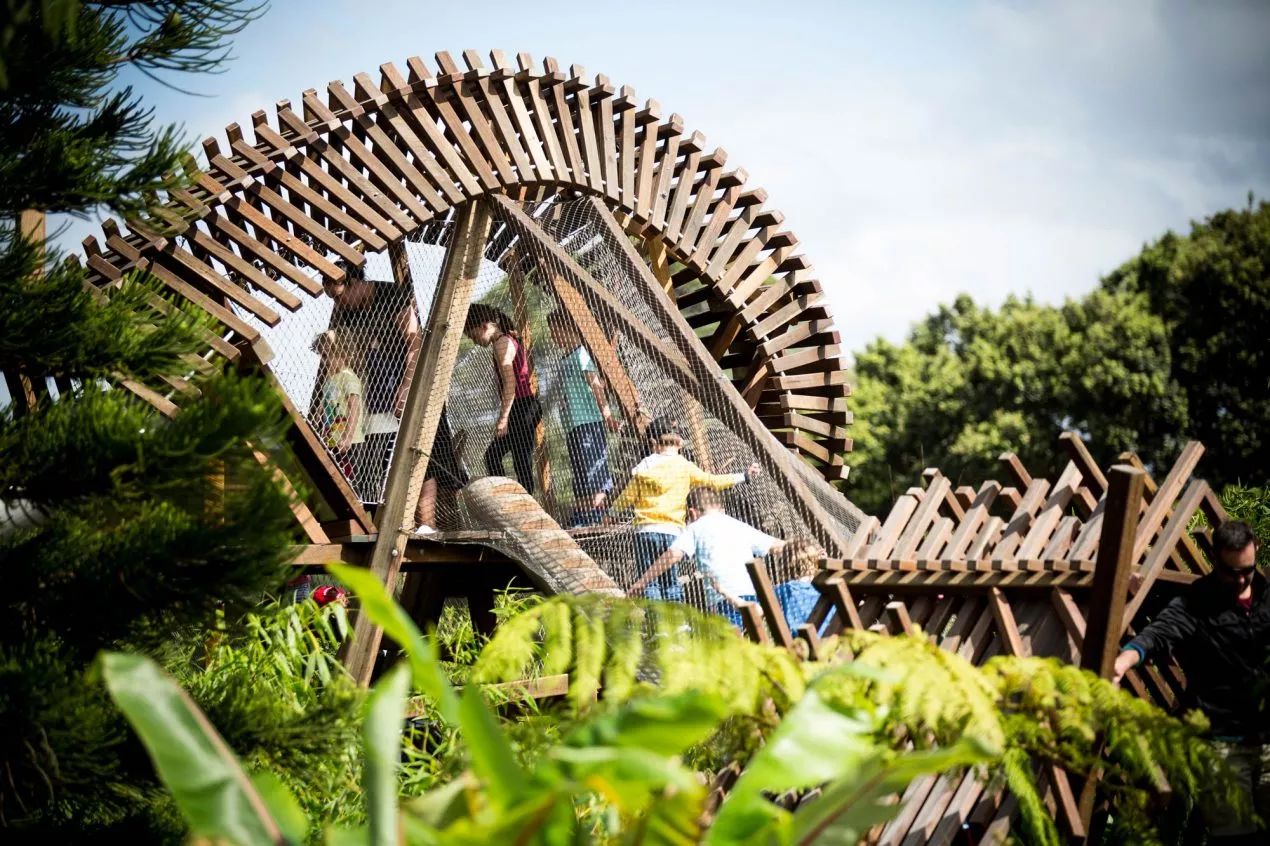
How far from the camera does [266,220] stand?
4.17 metres

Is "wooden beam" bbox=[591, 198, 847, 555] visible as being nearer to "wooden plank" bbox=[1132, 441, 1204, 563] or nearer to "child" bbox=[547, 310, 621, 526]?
"child" bbox=[547, 310, 621, 526]

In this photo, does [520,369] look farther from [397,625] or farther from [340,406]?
[397,625]

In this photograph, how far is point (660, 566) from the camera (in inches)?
165

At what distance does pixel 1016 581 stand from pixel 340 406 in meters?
2.73

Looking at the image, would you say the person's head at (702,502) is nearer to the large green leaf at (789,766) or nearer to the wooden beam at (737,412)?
the wooden beam at (737,412)

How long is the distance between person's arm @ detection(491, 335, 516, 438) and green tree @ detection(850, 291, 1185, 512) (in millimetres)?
17359

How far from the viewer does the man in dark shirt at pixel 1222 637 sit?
3.17m

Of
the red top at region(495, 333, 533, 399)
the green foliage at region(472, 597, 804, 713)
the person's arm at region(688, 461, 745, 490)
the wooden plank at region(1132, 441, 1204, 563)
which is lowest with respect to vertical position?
the green foliage at region(472, 597, 804, 713)

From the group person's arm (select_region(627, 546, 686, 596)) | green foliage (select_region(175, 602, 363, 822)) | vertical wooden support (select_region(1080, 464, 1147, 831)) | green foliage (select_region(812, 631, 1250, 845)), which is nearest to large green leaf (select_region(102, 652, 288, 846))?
green foliage (select_region(175, 602, 363, 822))

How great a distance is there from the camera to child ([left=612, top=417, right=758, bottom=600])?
4.29m

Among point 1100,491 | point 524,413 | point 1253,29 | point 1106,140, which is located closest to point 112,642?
point 524,413

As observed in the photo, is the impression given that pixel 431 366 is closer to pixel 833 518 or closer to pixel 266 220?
pixel 266 220

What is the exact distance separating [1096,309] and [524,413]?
21553mm

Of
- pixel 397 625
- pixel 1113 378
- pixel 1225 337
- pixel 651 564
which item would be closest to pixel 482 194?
pixel 651 564
